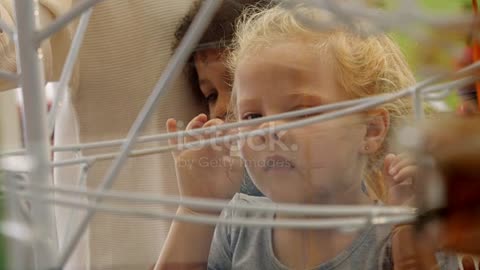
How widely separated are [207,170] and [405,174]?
4.0 inches

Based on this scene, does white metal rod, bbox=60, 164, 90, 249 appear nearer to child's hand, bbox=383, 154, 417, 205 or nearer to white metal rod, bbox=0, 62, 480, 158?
white metal rod, bbox=0, 62, 480, 158

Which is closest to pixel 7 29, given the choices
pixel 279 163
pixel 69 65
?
pixel 69 65

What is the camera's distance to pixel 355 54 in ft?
1.00

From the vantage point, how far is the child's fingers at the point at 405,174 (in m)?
0.26

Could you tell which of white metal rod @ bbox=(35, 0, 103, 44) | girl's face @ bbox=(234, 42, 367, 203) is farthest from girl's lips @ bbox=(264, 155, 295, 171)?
white metal rod @ bbox=(35, 0, 103, 44)

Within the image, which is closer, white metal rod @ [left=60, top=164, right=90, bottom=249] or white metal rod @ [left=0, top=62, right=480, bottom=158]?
white metal rod @ [left=0, top=62, right=480, bottom=158]

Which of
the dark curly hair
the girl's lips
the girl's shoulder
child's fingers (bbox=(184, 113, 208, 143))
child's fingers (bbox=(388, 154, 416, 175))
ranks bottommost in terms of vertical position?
the girl's shoulder

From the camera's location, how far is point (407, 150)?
0.85 ft

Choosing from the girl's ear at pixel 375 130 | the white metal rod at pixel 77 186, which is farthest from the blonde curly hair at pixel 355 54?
the white metal rod at pixel 77 186

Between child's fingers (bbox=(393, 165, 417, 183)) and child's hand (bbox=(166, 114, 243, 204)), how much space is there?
78 millimetres

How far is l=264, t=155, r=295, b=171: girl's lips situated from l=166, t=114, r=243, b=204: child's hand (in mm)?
24

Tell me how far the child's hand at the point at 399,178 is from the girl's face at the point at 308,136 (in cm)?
1

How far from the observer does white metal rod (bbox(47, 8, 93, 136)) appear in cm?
36

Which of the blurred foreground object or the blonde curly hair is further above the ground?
the blonde curly hair
